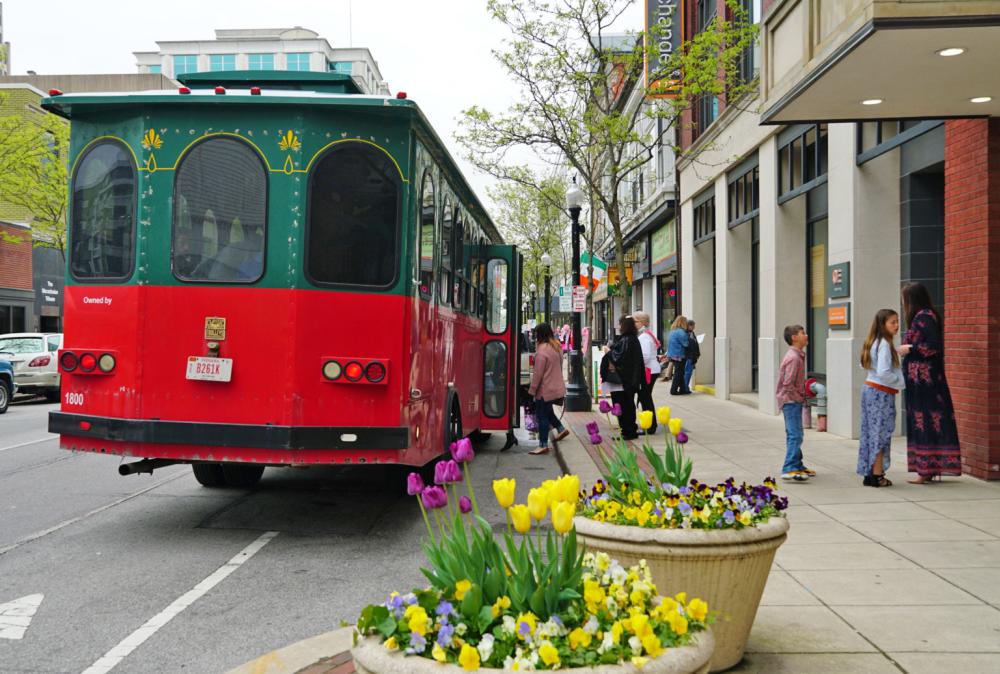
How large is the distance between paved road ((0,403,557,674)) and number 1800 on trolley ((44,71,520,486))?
791mm

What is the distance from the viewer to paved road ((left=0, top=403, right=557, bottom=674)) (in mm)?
4902

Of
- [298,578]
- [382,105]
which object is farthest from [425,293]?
[298,578]

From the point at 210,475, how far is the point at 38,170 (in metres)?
32.0

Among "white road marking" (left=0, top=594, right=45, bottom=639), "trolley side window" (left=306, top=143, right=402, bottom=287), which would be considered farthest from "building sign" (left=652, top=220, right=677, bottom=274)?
"white road marking" (left=0, top=594, right=45, bottom=639)

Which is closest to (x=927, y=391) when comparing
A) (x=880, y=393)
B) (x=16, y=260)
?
(x=880, y=393)

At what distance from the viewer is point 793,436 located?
31.7 ft

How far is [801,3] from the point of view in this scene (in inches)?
369

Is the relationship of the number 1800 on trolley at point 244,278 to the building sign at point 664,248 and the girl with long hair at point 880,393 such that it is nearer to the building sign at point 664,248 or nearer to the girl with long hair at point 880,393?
the girl with long hair at point 880,393

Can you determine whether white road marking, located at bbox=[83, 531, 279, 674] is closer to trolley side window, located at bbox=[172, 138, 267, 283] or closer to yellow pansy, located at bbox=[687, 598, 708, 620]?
trolley side window, located at bbox=[172, 138, 267, 283]

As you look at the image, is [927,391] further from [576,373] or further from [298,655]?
[576,373]

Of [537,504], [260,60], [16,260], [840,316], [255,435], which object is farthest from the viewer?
[260,60]

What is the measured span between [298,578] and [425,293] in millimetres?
2718

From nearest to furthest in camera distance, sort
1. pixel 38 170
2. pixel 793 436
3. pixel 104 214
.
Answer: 1. pixel 104 214
2. pixel 793 436
3. pixel 38 170

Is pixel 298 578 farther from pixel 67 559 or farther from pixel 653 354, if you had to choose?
pixel 653 354
